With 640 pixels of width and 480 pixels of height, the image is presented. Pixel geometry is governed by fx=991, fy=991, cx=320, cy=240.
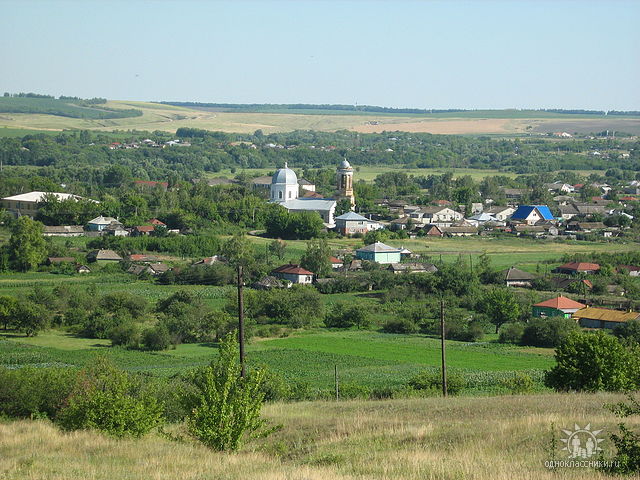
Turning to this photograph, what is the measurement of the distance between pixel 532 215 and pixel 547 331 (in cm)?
4110

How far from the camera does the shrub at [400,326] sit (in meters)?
36.4

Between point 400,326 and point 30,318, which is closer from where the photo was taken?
point 30,318

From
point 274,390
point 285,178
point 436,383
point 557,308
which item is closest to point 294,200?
point 285,178

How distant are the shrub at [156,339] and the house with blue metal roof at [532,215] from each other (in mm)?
44229

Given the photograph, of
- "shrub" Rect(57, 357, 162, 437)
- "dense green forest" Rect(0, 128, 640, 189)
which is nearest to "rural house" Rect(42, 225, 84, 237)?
"dense green forest" Rect(0, 128, 640, 189)

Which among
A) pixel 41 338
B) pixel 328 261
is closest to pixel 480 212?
pixel 328 261

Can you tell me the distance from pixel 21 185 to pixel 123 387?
5785 centimetres

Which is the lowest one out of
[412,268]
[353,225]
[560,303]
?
[353,225]

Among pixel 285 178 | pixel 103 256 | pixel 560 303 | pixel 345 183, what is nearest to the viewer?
pixel 560 303

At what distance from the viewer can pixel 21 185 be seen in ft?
236

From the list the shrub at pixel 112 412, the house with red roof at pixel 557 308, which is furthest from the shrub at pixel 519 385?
the house with red roof at pixel 557 308

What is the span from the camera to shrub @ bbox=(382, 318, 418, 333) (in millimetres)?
36406

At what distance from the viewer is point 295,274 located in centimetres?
4638

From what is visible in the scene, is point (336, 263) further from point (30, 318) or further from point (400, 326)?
point (30, 318)
